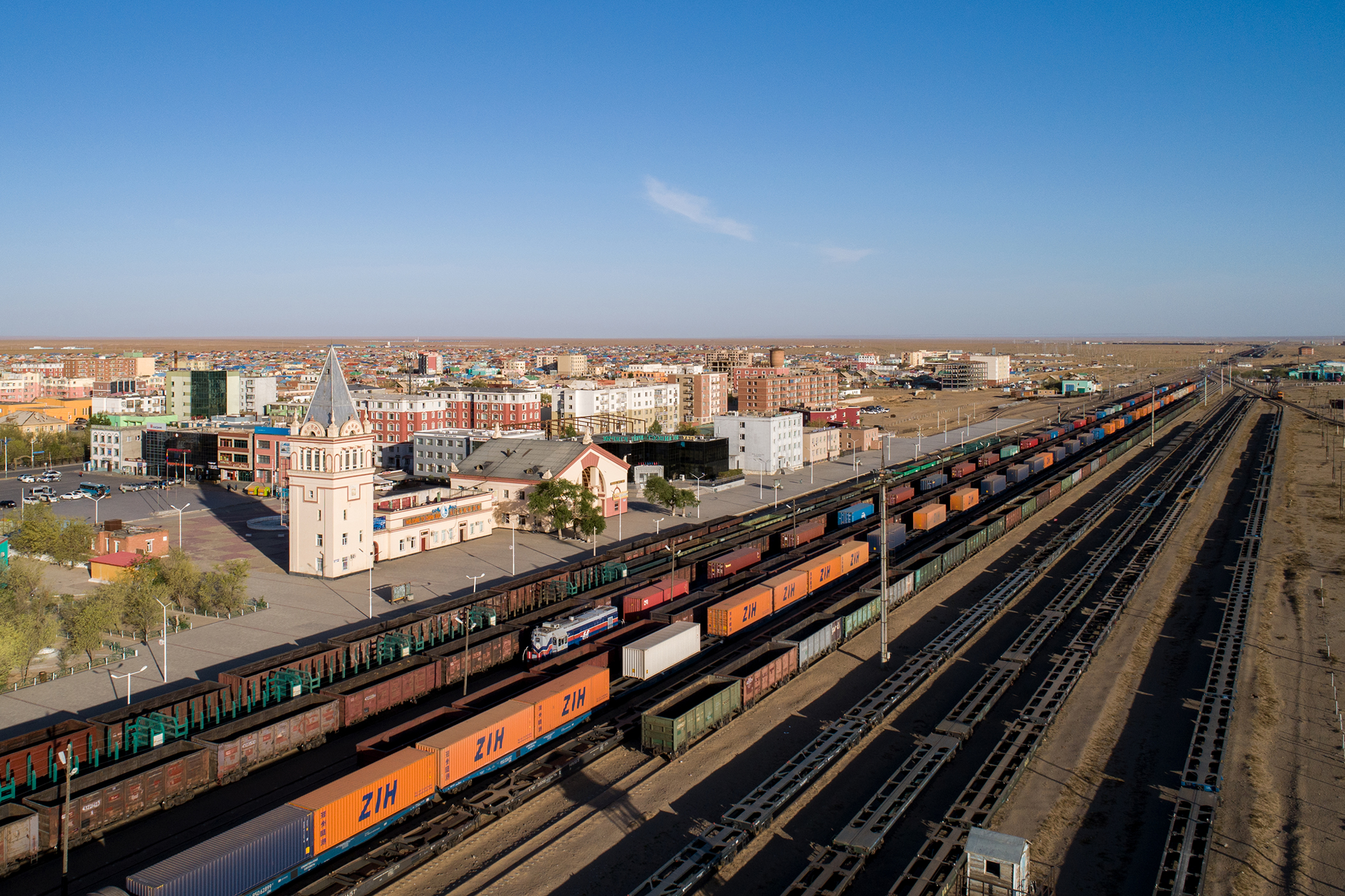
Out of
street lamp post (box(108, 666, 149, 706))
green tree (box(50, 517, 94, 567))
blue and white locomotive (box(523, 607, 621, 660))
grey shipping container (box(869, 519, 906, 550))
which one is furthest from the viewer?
grey shipping container (box(869, 519, 906, 550))

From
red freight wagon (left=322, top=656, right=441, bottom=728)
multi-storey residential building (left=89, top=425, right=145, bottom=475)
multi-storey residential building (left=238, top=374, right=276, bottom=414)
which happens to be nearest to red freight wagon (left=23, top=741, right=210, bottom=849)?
red freight wagon (left=322, top=656, right=441, bottom=728)

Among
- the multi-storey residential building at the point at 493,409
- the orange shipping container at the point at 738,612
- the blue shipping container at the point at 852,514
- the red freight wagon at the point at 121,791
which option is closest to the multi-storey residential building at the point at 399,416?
the multi-storey residential building at the point at 493,409

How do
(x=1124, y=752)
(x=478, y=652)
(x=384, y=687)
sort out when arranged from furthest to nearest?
1. (x=478, y=652)
2. (x=384, y=687)
3. (x=1124, y=752)

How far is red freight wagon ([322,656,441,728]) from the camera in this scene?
34.0 metres

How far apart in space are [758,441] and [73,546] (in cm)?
6848

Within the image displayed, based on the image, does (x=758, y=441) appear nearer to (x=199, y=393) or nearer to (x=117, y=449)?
(x=117, y=449)

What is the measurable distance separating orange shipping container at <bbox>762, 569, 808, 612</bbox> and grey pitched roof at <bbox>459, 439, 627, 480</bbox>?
2790cm

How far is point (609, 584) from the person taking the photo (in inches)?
2058

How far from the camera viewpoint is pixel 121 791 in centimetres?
2662

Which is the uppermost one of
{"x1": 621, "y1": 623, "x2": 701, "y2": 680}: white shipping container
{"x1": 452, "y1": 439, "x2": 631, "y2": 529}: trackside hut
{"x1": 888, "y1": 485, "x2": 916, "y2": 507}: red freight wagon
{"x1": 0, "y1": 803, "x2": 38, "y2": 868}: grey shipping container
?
{"x1": 452, "y1": 439, "x2": 631, "y2": 529}: trackside hut

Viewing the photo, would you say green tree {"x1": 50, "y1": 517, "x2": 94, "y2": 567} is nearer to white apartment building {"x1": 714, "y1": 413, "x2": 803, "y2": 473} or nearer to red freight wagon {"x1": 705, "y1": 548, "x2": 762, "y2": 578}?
red freight wagon {"x1": 705, "y1": 548, "x2": 762, "y2": 578}

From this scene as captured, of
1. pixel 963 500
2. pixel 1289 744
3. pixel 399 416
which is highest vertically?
pixel 399 416

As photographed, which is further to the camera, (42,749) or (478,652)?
(478,652)

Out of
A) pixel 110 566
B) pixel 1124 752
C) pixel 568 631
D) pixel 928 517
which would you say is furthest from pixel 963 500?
pixel 110 566
